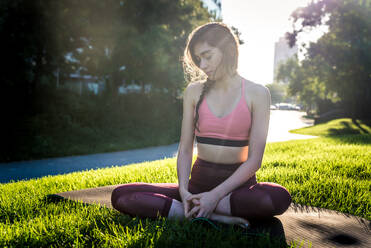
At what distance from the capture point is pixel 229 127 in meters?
2.65

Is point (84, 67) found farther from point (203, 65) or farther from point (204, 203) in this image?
point (204, 203)

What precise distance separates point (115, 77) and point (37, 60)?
329 centimetres

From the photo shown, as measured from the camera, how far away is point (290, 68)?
60.2m

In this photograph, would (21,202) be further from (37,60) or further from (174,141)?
(37,60)

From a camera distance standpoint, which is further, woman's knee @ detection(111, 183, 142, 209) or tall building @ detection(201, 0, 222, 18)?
tall building @ detection(201, 0, 222, 18)

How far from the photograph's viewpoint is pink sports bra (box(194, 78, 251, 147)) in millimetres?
2631

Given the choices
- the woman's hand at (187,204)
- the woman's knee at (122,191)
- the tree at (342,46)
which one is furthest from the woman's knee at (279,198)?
the tree at (342,46)


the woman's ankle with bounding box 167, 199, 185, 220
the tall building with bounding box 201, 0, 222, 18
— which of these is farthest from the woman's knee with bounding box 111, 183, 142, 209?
the tall building with bounding box 201, 0, 222, 18

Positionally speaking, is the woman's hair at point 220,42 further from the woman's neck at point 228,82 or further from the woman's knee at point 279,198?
the woman's knee at point 279,198

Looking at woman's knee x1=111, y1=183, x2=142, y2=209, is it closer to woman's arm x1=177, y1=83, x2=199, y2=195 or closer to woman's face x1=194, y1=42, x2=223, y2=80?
woman's arm x1=177, y1=83, x2=199, y2=195

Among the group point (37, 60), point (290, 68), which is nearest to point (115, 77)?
point (37, 60)

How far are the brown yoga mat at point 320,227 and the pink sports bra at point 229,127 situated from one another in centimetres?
74

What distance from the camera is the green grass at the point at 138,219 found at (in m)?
2.29

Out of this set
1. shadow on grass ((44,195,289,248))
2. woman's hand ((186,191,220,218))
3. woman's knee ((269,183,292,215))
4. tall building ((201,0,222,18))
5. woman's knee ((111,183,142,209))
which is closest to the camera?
shadow on grass ((44,195,289,248))
